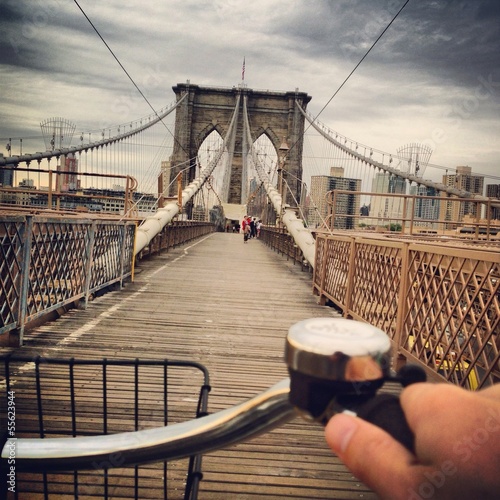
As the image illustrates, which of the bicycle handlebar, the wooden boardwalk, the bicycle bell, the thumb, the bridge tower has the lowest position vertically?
the wooden boardwalk

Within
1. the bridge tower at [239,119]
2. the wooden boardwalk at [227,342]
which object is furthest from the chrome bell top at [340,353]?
the bridge tower at [239,119]

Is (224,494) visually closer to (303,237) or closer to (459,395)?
(459,395)

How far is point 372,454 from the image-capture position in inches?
16.5

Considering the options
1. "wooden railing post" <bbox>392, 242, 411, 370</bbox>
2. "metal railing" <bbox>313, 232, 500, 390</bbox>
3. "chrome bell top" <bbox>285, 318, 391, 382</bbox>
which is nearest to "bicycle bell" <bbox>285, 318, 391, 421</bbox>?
"chrome bell top" <bbox>285, 318, 391, 382</bbox>

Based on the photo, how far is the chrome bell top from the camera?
477 mm

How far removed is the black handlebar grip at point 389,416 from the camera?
42 cm

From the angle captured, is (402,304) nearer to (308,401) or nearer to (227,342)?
(227,342)

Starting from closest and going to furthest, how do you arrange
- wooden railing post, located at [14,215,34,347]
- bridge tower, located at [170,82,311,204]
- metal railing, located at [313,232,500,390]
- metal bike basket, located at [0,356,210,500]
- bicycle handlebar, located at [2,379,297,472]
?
1. bicycle handlebar, located at [2,379,297,472]
2. metal bike basket, located at [0,356,210,500]
3. metal railing, located at [313,232,500,390]
4. wooden railing post, located at [14,215,34,347]
5. bridge tower, located at [170,82,311,204]

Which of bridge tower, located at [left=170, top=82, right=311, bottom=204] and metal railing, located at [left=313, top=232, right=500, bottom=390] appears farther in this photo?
bridge tower, located at [left=170, top=82, right=311, bottom=204]

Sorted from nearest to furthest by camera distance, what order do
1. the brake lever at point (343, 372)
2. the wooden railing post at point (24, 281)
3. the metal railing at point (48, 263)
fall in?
the brake lever at point (343, 372) < the metal railing at point (48, 263) < the wooden railing post at point (24, 281)

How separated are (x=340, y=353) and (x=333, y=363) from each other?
13mm

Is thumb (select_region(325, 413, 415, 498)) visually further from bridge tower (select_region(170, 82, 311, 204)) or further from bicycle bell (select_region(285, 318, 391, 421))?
bridge tower (select_region(170, 82, 311, 204))

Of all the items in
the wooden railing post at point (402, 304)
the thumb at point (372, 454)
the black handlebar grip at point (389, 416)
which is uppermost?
the black handlebar grip at point (389, 416)

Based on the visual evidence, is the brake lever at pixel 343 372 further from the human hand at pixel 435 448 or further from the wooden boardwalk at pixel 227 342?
the wooden boardwalk at pixel 227 342
